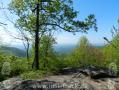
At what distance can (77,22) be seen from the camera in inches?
1029

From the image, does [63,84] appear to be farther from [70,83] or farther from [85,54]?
[85,54]

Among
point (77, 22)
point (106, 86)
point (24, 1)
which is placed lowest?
point (106, 86)

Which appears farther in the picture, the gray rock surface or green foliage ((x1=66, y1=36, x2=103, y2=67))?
green foliage ((x1=66, y1=36, x2=103, y2=67))

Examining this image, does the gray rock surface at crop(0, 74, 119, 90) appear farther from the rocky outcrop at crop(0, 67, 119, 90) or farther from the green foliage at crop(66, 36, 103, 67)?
the green foliage at crop(66, 36, 103, 67)

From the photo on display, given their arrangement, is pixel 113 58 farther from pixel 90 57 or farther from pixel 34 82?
pixel 34 82

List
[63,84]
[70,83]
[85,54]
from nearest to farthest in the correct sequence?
[63,84]
[70,83]
[85,54]

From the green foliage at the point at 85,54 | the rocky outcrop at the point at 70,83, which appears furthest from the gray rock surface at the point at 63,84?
the green foliage at the point at 85,54

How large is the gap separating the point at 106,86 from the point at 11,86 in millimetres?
6040

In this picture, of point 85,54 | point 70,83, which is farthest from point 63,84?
point 85,54

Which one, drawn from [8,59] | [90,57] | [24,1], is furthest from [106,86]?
[90,57]

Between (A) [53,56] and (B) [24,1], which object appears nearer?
(B) [24,1]

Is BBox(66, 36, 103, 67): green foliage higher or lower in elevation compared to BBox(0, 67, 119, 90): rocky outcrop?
higher

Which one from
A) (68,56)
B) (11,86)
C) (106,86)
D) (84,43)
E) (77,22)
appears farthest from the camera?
(84,43)

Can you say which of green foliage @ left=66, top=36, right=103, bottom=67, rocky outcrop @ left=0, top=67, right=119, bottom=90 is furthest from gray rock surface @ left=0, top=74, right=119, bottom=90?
green foliage @ left=66, top=36, right=103, bottom=67
